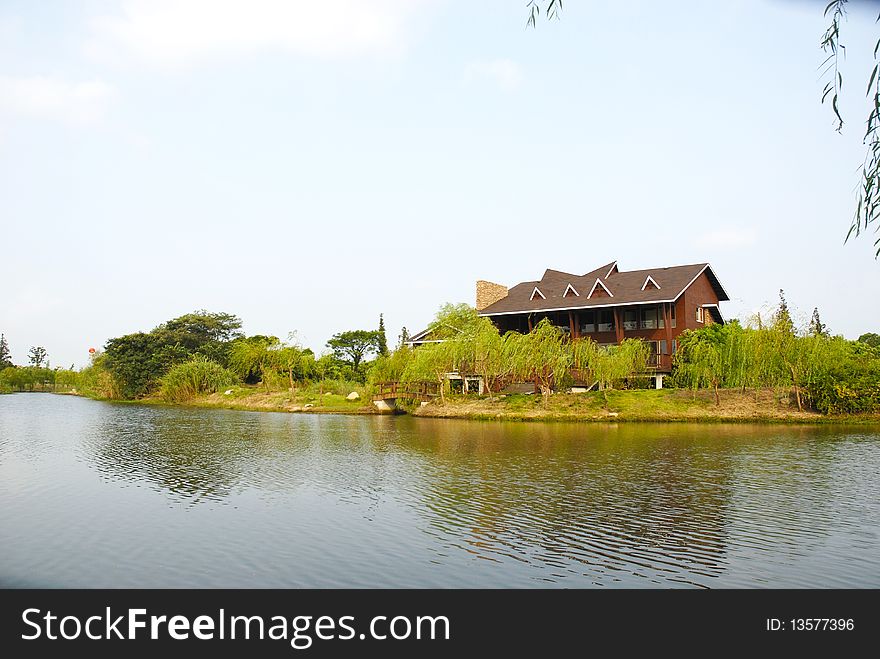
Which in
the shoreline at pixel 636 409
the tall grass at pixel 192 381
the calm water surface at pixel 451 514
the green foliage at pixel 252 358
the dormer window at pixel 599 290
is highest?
the dormer window at pixel 599 290

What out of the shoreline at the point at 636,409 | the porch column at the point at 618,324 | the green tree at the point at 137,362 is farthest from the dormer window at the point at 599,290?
the green tree at the point at 137,362

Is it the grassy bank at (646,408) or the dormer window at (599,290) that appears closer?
the grassy bank at (646,408)

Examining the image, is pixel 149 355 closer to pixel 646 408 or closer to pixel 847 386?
pixel 646 408

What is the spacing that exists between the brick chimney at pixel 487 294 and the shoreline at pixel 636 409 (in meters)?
10.3

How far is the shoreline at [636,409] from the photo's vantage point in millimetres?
28141

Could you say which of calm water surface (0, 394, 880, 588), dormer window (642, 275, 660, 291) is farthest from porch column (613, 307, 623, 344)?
calm water surface (0, 394, 880, 588)

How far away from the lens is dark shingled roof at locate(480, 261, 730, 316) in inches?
Answer: 1490

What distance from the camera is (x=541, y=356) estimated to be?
33125 millimetres

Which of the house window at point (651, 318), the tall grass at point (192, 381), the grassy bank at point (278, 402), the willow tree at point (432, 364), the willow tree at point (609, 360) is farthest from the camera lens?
the tall grass at point (192, 381)

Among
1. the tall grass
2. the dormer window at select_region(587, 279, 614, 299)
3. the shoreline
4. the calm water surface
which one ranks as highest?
the dormer window at select_region(587, 279, 614, 299)

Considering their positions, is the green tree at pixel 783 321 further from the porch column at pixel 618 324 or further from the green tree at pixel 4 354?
the green tree at pixel 4 354

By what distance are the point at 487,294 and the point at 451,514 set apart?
35032 mm

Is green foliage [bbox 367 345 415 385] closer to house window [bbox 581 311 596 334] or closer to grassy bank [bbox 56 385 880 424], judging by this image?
grassy bank [bbox 56 385 880 424]
